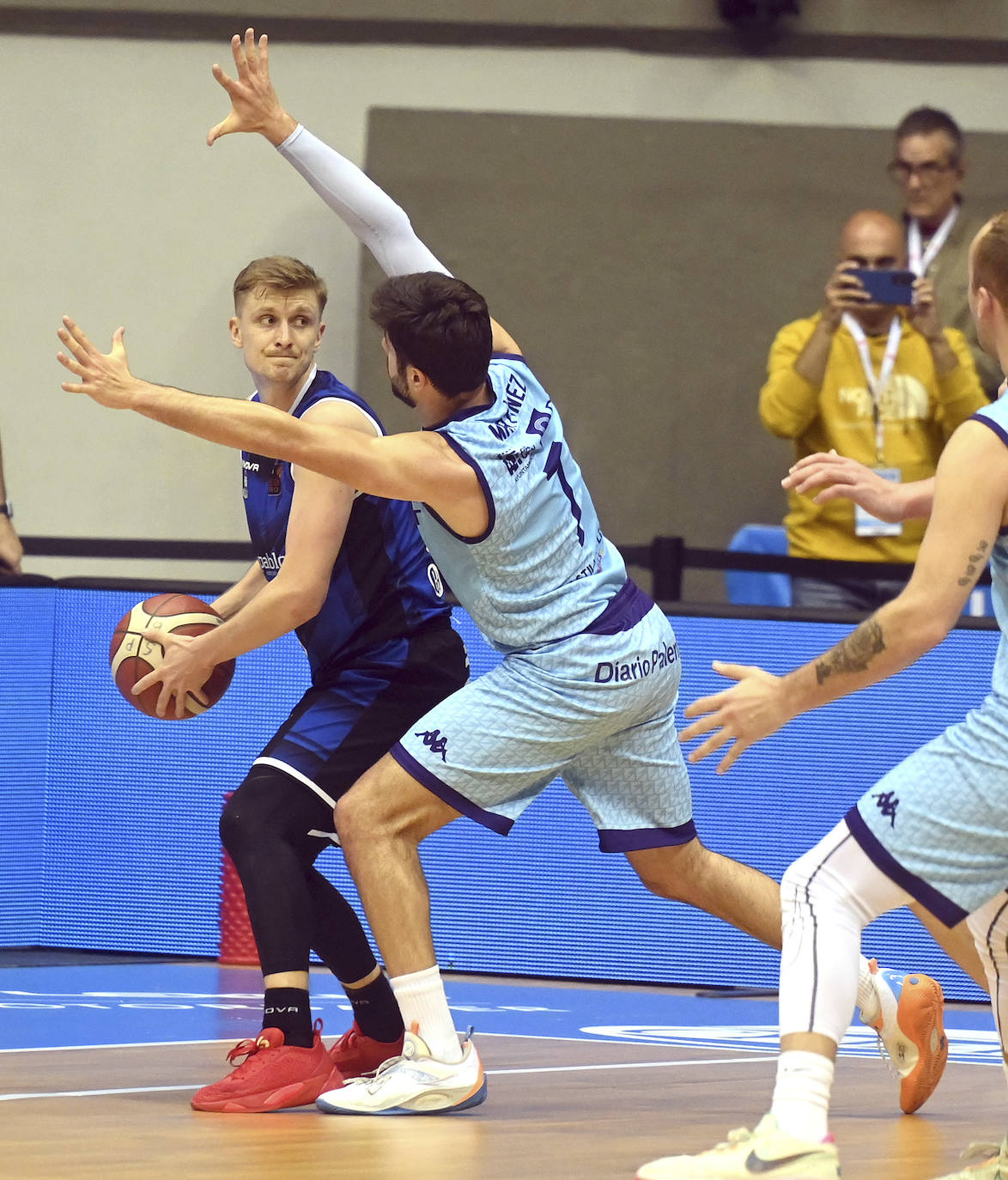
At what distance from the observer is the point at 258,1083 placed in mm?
4141

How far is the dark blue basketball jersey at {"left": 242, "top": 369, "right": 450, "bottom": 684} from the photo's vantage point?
4523mm

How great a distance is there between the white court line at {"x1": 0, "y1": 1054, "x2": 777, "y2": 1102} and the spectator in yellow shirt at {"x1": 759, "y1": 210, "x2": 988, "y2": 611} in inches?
88.4

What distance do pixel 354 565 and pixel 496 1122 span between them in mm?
1306

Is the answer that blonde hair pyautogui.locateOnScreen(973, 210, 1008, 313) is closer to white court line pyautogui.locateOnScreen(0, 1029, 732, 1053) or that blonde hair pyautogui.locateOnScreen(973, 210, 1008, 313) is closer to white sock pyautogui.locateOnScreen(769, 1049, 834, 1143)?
white sock pyautogui.locateOnScreen(769, 1049, 834, 1143)

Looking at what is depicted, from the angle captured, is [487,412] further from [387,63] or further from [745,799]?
[387,63]

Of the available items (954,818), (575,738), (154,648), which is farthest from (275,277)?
(954,818)

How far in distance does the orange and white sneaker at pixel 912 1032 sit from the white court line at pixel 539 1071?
0.68m

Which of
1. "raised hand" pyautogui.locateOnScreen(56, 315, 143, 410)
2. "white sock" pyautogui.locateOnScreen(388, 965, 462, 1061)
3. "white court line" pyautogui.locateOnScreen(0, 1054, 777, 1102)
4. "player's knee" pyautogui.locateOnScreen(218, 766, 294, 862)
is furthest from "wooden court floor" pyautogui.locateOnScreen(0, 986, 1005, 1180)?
"raised hand" pyautogui.locateOnScreen(56, 315, 143, 410)

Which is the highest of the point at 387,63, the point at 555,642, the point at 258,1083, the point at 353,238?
the point at 387,63

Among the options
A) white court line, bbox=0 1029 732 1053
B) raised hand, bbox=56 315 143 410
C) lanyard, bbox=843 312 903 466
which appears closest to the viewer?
raised hand, bbox=56 315 143 410

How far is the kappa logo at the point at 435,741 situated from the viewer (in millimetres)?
4141

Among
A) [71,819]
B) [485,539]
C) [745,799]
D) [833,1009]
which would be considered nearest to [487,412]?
[485,539]

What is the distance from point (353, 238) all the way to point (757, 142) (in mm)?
1997

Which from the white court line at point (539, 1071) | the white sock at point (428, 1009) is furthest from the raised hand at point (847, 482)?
the white court line at point (539, 1071)
